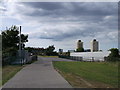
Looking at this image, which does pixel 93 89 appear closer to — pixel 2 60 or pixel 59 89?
pixel 59 89

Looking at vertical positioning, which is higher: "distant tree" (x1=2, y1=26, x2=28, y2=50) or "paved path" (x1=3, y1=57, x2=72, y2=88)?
"distant tree" (x1=2, y1=26, x2=28, y2=50)

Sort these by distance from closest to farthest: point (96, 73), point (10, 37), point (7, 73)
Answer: point (96, 73) → point (7, 73) → point (10, 37)

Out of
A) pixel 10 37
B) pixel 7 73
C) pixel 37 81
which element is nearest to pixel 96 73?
pixel 7 73

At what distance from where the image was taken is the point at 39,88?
36.3 feet

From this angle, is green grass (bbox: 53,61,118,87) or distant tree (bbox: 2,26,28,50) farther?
distant tree (bbox: 2,26,28,50)

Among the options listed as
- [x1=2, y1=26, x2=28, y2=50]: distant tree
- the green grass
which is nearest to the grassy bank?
the green grass

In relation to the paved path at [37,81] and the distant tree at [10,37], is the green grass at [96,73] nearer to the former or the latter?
the paved path at [37,81]

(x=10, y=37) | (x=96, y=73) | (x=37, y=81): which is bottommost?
(x=96, y=73)

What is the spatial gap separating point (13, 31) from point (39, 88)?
3839cm

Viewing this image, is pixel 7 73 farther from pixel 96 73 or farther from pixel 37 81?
pixel 96 73

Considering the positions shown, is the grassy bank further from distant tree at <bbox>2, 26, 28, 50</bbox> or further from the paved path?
distant tree at <bbox>2, 26, 28, 50</bbox>

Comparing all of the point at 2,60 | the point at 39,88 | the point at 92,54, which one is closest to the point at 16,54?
the point at 2,60

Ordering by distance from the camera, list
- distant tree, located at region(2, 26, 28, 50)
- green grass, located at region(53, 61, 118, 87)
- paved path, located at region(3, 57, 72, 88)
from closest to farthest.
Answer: paved path, located at region(3, 57, 72, 88) → green grass, located at region(53, 61, 118, 87) → distant tree, located at region(2, 26, 28, 50)

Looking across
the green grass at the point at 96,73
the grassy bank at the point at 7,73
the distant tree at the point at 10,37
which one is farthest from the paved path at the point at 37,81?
the distant tree at the point at 10,37
